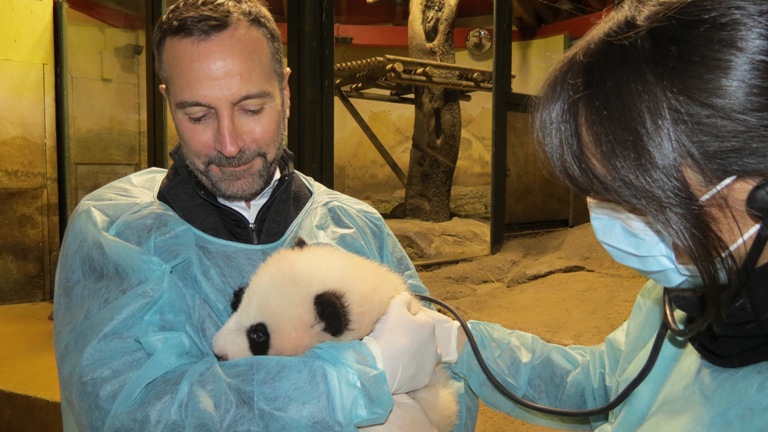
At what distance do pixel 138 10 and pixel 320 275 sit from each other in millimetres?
5651

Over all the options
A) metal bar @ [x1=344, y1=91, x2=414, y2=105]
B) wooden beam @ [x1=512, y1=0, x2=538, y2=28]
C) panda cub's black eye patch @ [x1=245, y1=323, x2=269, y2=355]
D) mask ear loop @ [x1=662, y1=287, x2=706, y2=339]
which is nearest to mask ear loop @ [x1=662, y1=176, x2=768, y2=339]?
mask ear loop @ [x1=662, y1=287, x2=706, y2=339]

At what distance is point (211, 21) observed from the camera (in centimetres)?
192

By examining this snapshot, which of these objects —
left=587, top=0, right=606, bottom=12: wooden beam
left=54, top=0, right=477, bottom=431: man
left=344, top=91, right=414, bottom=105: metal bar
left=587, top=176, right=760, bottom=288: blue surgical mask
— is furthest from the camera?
left=344, top=91, right=414, bottom=105: metal bar

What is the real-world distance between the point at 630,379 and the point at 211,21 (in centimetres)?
166

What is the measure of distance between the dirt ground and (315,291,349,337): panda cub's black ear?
2.18 metres

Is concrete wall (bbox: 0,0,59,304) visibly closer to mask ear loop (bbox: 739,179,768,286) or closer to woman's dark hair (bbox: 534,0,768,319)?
woman's dark hair (bbox: 534,0,768,319)

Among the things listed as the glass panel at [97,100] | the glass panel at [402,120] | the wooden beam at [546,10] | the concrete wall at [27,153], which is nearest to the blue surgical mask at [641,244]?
the glass panel at [97,100]

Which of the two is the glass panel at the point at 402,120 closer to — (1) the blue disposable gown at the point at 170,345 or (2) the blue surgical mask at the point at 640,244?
(1) the blue disposable gown at the point at 170,345

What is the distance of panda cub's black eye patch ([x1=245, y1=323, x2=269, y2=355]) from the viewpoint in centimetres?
175

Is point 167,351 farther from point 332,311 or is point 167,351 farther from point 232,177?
point 232,177

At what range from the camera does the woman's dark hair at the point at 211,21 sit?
6.30 feet

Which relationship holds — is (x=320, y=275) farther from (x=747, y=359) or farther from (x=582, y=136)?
(x=747, y=359)

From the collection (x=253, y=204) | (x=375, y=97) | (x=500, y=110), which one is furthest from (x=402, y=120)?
(x=253, y=204)

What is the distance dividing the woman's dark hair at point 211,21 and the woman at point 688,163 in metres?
1.12
